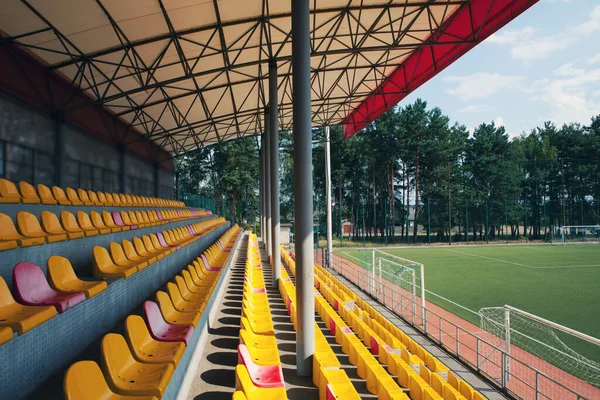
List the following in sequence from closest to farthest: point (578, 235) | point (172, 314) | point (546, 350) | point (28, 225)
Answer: point (172, 314) < point (28, 225) < point (546, 350) < point (578, 235)

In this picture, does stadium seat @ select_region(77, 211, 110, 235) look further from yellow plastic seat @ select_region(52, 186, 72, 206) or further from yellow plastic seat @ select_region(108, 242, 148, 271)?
yellow plastic seat @ select_region(52, 186, 72, 206)

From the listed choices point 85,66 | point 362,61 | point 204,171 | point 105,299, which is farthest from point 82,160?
point 204,171

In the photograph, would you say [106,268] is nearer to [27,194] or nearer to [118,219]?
[27,194]

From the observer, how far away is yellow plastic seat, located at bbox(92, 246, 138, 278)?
388 cm

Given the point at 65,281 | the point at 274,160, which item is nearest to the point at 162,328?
the point at 65,281

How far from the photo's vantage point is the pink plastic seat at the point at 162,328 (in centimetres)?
325

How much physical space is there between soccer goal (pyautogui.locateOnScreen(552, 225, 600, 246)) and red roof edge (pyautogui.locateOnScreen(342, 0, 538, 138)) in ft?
109

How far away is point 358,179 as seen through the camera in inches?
1802

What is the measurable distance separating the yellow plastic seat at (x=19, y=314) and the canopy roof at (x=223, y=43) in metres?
6.76

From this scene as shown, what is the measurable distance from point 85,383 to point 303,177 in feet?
11.8

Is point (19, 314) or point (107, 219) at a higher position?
point (107, 219)

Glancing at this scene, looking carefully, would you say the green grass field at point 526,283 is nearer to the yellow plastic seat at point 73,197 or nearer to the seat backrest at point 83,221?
the seat backrest at point 83,221

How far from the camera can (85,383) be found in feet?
6.33

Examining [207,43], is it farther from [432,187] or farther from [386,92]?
[432,187]
